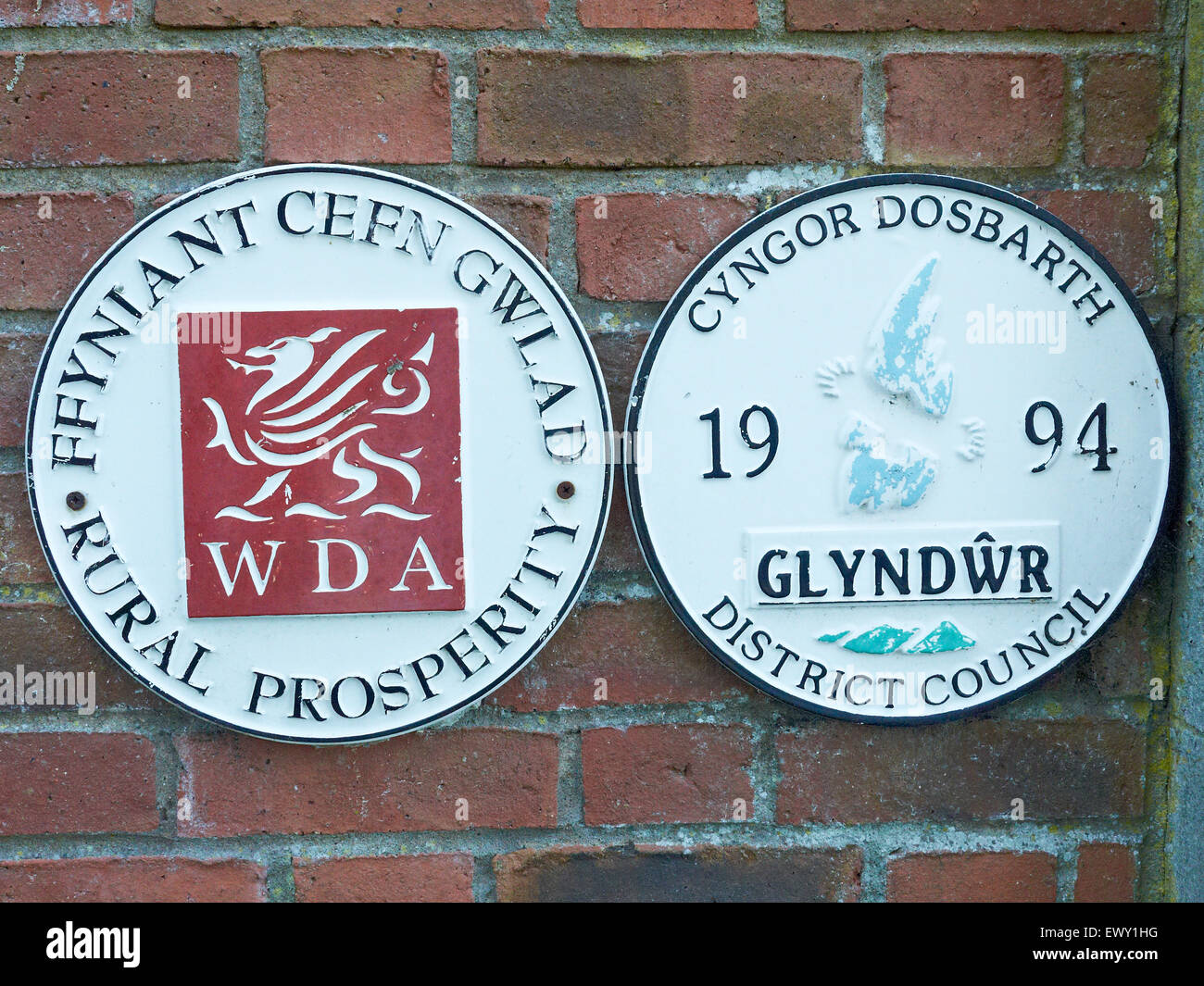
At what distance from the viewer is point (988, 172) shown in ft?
2.61

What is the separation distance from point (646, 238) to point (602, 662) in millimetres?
367

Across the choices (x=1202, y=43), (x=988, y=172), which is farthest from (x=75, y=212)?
(x=1202, y=43)

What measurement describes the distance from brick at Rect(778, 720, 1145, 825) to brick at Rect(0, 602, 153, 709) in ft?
1.94

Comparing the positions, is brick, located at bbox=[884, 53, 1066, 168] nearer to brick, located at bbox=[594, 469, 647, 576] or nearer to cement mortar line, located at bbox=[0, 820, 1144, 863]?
brick, located at bbox=[594, 469, 647, 576]

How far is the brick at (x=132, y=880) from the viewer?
2.62 ft

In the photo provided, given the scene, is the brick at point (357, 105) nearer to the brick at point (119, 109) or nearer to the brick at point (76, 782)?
the brick at point (119, 109)

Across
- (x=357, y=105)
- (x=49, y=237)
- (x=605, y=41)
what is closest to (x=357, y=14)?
(x=357, y=105)

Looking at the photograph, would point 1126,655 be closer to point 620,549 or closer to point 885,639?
point 885,639

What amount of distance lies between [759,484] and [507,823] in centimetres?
37

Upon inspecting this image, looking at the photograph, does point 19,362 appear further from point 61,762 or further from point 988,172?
point 988,172

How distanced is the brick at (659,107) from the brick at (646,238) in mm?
35

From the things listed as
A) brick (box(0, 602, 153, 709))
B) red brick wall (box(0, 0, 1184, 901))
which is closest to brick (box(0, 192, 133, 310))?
red brick wall (box(0, 0, 1184, 901))

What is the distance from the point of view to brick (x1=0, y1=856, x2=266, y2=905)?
0.80 metres

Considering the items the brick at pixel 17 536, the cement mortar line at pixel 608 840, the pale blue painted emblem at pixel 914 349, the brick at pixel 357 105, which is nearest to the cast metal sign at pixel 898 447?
the pale blue painted emblem at pixel 914 349
